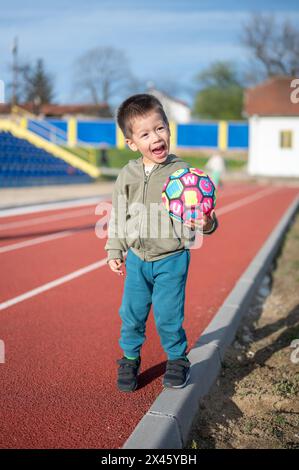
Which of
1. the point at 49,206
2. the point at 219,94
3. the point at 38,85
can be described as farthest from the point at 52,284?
the point at 219,94

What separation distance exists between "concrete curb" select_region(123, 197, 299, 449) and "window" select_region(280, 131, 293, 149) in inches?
1172

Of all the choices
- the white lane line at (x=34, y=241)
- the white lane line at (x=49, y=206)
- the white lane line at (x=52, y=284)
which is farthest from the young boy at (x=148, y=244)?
the white lane line at (x=49, y=206)

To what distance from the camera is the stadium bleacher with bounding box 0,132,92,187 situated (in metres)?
21.8

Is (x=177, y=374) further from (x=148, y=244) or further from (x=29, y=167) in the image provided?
(x=29, y=167)

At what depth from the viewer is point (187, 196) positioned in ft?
10.6

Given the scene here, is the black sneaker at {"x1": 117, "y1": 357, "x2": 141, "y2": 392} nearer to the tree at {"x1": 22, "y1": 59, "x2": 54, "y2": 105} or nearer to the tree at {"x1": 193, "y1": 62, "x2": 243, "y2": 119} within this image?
the tree at {"x1": 22, "y1": 59, "x2": 54, "y2": 105}

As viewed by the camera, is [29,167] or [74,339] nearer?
[74,339]

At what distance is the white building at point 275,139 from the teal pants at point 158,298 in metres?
32.5

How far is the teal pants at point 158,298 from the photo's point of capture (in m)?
3.42

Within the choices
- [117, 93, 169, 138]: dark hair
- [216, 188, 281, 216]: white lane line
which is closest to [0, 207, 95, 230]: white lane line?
[216, 188, 281, 216]: white lane line

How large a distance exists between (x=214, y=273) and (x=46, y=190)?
14.5 metres

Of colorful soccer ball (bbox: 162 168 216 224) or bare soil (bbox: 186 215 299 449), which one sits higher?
colorful soccer ball (bbox: 162 168 216 224)

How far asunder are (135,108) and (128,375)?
1.67m

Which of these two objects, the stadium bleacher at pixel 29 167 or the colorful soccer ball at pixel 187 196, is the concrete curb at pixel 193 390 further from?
the stadium bleacher at pixel 29 167
